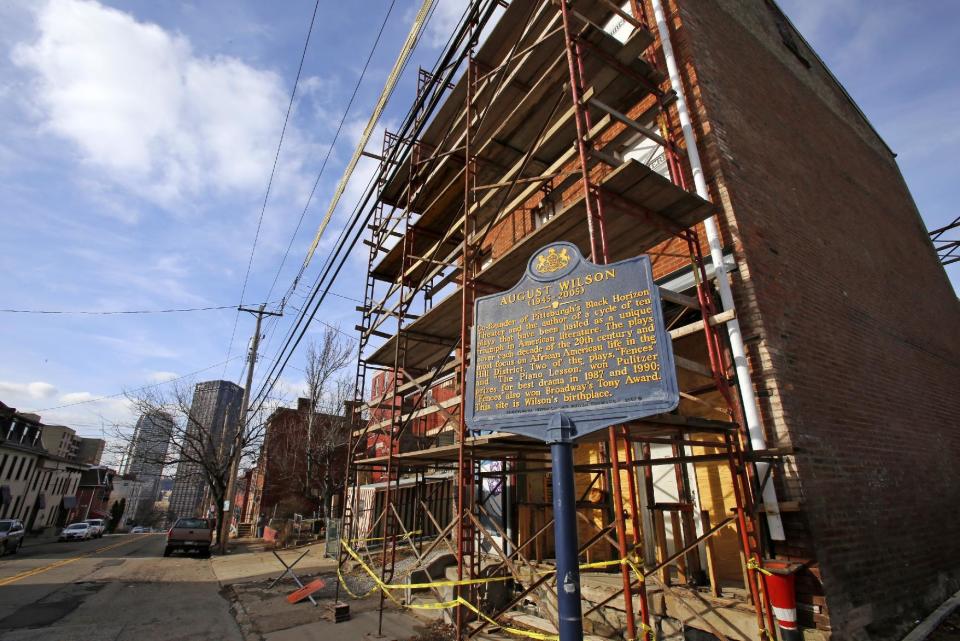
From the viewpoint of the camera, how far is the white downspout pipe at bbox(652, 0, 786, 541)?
16.6ft

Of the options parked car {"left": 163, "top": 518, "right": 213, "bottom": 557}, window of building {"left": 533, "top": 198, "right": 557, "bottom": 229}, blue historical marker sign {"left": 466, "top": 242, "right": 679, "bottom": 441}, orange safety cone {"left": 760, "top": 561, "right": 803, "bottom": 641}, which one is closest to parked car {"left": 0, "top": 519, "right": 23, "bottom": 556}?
parked car {"left": 163, "top": 518, "right": 213, "bottom": 557}

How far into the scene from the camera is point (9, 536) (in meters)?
20.0

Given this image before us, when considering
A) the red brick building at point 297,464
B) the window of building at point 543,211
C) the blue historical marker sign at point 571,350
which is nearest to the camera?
the blue historical marker sign at point 571,350

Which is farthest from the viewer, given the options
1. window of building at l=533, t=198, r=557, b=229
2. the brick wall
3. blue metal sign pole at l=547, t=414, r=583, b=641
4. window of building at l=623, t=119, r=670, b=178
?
window of building at l=533, t=198, r=557, b=229

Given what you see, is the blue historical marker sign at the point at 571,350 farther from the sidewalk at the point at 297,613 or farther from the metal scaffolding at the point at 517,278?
the sidewalk at the point at 297,613

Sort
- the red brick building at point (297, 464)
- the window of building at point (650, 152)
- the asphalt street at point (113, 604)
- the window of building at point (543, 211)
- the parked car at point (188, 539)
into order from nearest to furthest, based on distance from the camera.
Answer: the asphalt street at point (113, 604)
the window of building at point (650, 152)
the window of building at point (543, 211)
the parked car at point (188, 539)
the red brick building at point (297, 464)

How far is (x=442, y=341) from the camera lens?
10.4 meters

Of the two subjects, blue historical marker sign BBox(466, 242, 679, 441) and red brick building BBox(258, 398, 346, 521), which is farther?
red brick building BBox(258, 398, 346, 521)

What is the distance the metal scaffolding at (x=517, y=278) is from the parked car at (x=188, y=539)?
1064cm

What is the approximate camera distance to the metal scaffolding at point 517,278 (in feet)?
16.7

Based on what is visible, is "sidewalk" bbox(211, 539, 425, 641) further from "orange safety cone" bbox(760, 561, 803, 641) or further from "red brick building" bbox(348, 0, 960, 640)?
"orange safety cone" bbox(760, 561, 803, 641)

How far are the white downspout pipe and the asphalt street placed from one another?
25.5 feet

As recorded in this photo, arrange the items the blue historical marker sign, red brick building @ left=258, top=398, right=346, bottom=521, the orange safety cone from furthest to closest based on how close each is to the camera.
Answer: red brick building @ left=258, top=398, right=346, bottom=521 < the orange safety cone < the blue historical marker sign

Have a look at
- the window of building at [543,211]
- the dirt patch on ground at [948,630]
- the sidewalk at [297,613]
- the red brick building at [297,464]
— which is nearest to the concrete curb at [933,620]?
the dirt patch on ground at [948,630]
